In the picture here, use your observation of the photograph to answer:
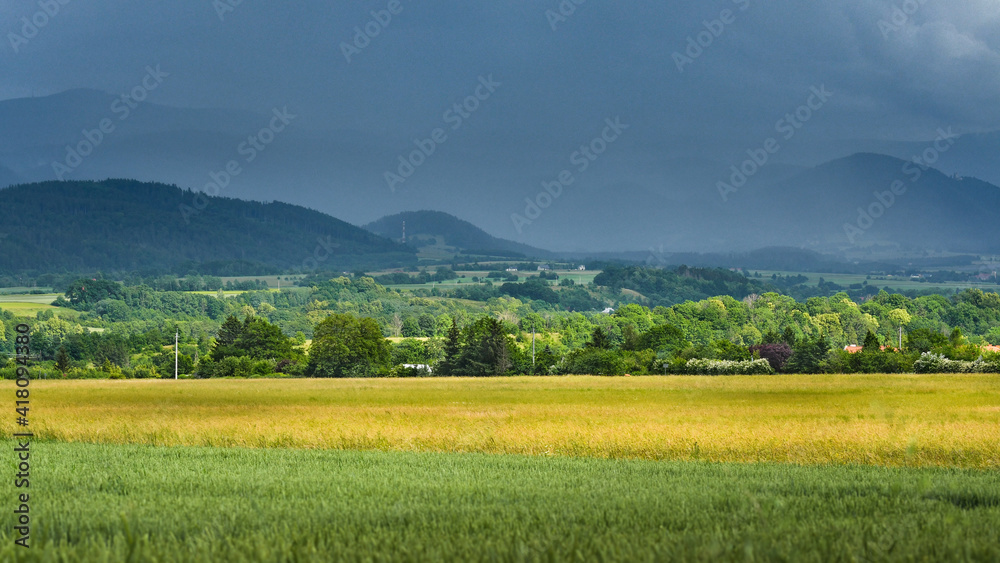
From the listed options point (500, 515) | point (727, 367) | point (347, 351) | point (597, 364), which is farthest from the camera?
point (347, 351)

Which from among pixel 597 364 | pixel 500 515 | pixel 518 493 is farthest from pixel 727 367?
pixel 500 515

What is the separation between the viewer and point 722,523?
6.27 meters

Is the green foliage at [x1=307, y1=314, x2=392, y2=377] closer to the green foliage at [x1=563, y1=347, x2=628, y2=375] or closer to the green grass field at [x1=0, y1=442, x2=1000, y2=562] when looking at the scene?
the green foliage at [x1=563, y1=347, x2=628, y2=375]

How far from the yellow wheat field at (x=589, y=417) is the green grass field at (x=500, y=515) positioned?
28.7 feet

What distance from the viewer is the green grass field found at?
4.94 meters

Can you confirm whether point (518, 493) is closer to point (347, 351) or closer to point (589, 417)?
point (589, 417)

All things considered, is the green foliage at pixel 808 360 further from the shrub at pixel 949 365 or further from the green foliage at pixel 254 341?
the green foliage at pixel 254 341

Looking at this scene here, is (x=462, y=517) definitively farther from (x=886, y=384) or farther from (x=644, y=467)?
(x=886, y=384)

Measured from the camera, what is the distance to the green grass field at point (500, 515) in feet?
16.2

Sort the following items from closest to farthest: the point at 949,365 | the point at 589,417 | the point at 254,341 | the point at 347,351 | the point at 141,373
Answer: the point at 589,417 < the point at 949,365 < the point at 347,351 < the point at 141,373 < the point at 254,341

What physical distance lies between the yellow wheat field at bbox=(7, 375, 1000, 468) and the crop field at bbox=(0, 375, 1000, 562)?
0.22 meters

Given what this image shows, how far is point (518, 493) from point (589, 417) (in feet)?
90.5

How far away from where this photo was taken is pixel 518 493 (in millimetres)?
9320

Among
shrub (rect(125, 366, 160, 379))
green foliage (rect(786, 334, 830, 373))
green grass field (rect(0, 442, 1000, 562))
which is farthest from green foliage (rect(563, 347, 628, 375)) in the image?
green grass field (rect(0, 442, 1000, 562))
